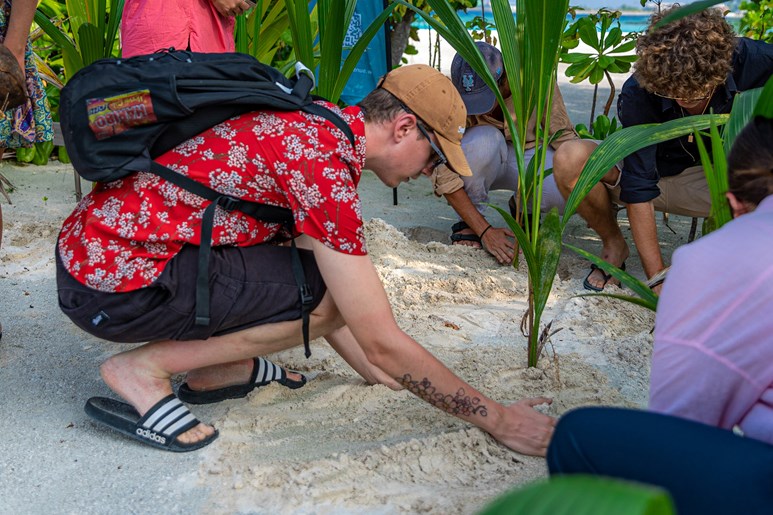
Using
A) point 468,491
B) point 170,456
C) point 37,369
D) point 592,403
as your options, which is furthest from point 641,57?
point 37,369

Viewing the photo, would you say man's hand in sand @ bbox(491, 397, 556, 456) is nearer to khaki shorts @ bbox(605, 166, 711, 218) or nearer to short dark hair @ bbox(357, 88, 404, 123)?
short dark hair @ bbox(357, 88, 404, 123)

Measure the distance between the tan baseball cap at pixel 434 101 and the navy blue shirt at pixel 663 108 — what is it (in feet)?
3.51

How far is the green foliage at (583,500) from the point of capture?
2.00 ft

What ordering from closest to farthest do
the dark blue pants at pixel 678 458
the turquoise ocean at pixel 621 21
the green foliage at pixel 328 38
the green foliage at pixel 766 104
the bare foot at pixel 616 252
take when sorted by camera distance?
the dark blue pants at pixel 678 458, the green foliage at pixel 766 104, the green foliage at pixel 328 38, the bare foot at pixel 616 252, the turquoise ocean at pixel 621 21

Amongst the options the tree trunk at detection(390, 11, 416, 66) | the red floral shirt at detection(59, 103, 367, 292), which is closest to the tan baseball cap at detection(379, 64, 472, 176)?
the red floral shirt at detection(59, 103, 367, 292)

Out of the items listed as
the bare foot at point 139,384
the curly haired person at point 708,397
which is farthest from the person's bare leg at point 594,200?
the curly haired person at point 708,397

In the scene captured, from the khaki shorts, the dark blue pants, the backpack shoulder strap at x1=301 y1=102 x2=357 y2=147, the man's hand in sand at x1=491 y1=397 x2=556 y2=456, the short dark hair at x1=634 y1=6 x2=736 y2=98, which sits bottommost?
the man's hand in sand at x1=491 y1=397 x2=556 y2=456

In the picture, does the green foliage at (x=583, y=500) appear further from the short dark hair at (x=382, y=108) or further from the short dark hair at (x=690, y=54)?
the short dark hair at (x=690, y=54)

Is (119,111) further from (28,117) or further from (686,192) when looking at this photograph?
(686,192)

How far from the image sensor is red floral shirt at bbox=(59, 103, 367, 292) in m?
1.66

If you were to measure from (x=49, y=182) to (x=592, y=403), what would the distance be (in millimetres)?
2835

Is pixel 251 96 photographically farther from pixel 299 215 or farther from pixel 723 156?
pixel 723 156

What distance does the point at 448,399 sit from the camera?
1.71m

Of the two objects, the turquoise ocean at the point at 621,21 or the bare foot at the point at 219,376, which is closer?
the bare foot at the point at 219,376
